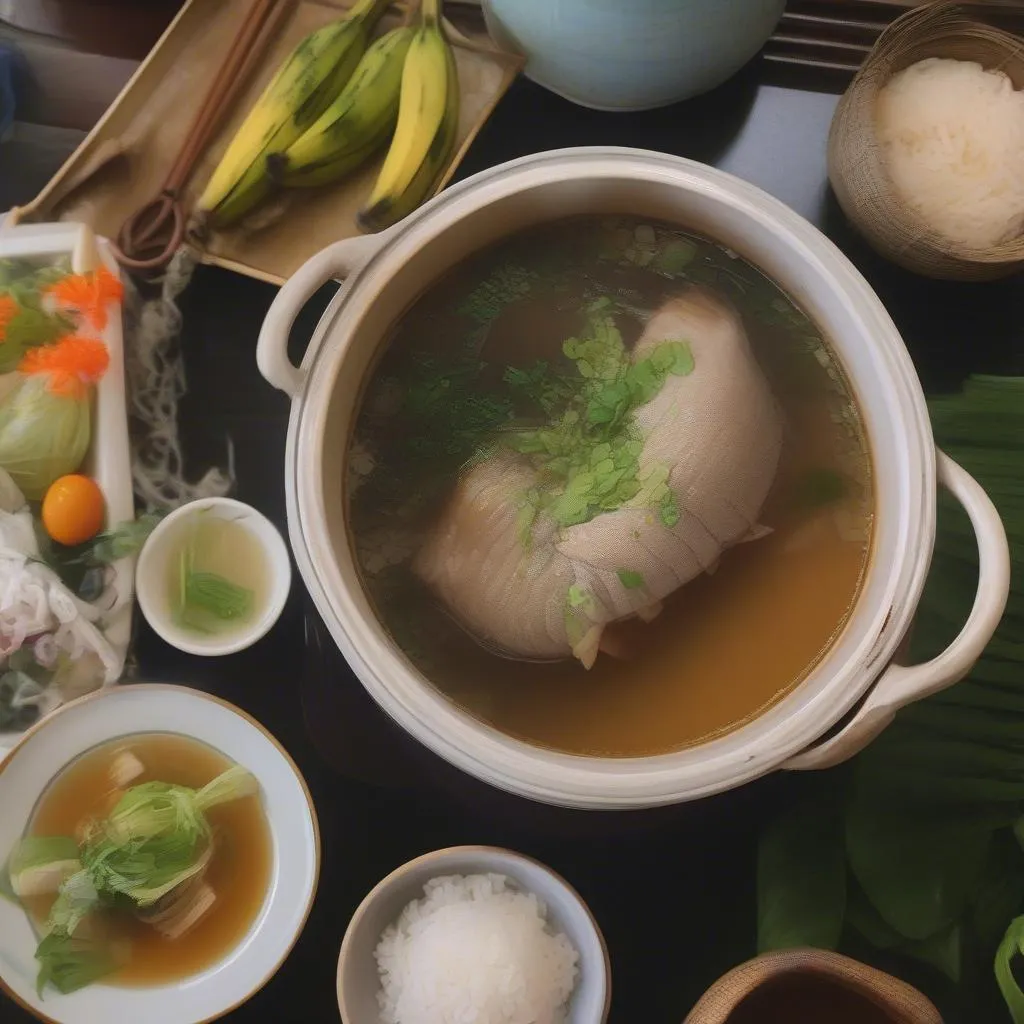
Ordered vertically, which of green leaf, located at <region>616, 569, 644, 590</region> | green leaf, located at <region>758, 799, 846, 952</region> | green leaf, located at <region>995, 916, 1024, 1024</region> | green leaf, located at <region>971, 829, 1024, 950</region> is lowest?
green leaf, located at <region>758, 799, 846, 952</region>

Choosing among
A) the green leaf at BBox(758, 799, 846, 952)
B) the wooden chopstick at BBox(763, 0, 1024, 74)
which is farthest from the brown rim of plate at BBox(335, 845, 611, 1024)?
the wooden chopstick at BBox(763, 0, 1024, 74)

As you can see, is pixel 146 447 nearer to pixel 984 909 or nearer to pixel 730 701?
pixel 730 701

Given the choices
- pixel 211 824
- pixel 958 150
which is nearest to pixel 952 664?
pixel 958 150

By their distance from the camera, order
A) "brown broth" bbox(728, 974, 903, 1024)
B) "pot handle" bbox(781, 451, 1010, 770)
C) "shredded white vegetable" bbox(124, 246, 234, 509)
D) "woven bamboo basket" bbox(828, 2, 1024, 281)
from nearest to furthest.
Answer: "pot handle" bbox(781, 451, 1010, 770) → "brown broth" bbox(728, 974, 903, 1024) → "woven bamboo basket" bbox(828, 2, 1024, 281) → "shredded white vegetable" bbox(124, 246, 234, 509)

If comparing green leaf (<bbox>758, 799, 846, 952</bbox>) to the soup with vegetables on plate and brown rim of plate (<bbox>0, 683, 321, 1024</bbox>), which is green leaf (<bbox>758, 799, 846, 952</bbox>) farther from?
brown rim of plate (<bbox>0, 683, 321, 1024</bbox>)

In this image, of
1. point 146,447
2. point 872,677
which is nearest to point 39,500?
point 146,447

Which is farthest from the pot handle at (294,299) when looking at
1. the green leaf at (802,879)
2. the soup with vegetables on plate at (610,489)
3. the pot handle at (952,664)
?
the green leaf at (802,879)
